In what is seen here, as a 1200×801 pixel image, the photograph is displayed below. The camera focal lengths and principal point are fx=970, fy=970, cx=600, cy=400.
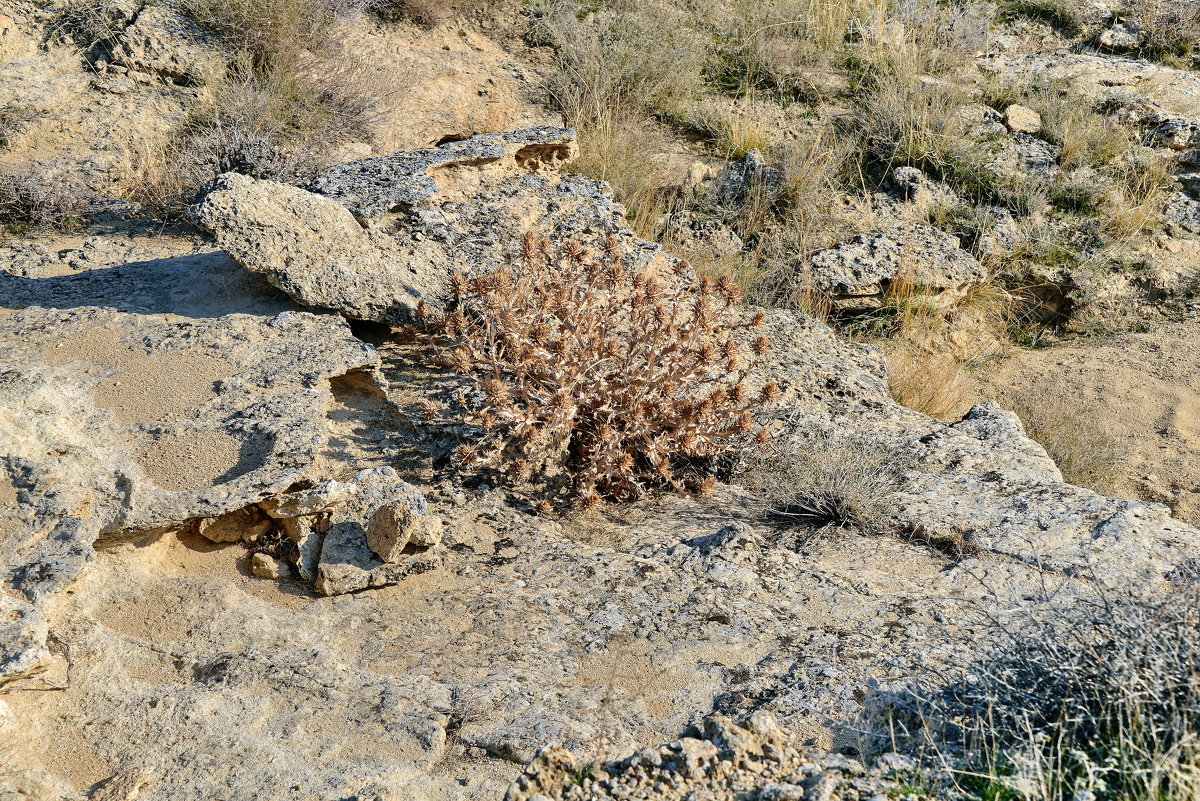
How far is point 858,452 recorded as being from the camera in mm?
4180

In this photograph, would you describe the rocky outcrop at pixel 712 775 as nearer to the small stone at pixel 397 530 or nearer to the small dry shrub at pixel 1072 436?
the small stone at pixel 397 530

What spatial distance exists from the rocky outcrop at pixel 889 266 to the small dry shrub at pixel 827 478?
263 centimetres

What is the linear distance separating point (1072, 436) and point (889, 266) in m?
1.72

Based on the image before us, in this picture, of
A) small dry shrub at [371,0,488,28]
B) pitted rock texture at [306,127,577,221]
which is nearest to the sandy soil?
pitted rock texture at [306,127,577,221]

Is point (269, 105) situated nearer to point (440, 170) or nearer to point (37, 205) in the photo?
point (37, 205)

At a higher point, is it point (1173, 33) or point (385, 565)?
point (1173, 33)

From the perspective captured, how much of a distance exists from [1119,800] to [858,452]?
7.37 feet

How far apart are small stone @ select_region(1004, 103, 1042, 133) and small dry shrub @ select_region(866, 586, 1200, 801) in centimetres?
675

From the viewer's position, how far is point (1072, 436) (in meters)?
5.81

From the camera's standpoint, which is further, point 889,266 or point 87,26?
point 889,266

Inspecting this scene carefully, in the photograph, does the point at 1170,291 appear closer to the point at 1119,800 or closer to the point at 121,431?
the point at 1119,800

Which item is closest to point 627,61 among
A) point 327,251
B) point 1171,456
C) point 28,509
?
point 327,251

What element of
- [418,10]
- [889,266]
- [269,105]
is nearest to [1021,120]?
[889,266]

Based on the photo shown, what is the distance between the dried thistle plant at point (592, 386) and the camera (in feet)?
12.6
